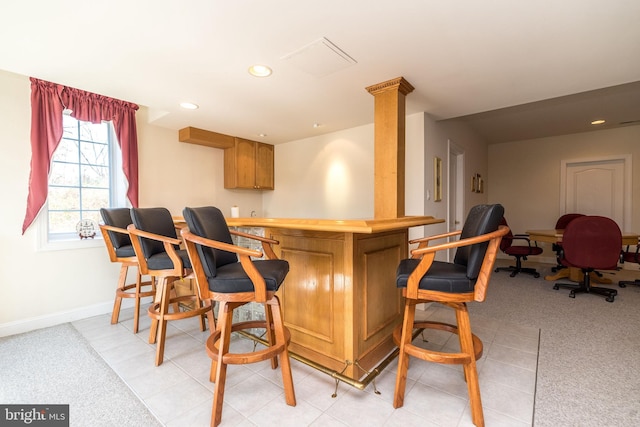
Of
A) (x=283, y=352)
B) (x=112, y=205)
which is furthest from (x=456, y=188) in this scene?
(x=112, y=205)

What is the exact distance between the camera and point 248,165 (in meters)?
4.54

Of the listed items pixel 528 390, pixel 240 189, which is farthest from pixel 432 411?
pixel 240 189

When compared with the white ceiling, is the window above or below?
below

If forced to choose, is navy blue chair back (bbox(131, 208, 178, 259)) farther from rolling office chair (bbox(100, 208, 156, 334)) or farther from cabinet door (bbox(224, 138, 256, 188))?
cabinet door (bbox(224, 138, 256, 188))

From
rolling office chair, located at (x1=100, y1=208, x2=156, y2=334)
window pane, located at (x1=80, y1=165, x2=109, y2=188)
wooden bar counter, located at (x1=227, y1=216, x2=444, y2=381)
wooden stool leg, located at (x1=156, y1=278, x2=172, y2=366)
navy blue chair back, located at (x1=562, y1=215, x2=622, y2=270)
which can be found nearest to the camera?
wooden bar counter, located at (x1=227, y1=216, x2=444, y2=381)

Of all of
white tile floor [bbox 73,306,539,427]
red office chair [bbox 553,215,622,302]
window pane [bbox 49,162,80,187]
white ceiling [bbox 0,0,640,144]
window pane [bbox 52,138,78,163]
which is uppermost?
white ceiling [bbox 0,0,640,144]

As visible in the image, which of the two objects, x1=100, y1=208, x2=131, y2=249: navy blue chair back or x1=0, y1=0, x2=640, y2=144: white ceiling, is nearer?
x1=0, y1=0, x2=640, y2=144: white ceiling

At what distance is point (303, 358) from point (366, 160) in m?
2.71

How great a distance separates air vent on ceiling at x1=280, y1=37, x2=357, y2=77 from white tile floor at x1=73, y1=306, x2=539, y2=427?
2.23 m

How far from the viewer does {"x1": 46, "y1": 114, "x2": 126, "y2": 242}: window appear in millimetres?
2932

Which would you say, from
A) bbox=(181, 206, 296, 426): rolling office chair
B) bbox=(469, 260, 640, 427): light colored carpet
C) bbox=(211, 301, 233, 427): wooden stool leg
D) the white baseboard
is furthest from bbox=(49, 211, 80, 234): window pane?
bbox=(469, 260, 640, 427): light colored carpet

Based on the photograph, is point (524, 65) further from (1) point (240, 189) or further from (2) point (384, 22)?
(1) point (240, 189)

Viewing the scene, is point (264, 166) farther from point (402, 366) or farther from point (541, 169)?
point (541, 169)

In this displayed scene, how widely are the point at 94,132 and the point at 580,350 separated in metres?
5.13
